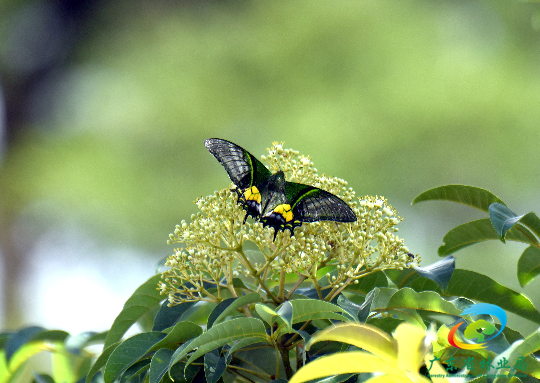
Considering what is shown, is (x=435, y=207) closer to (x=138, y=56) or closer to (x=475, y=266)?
(x=475, y=266)

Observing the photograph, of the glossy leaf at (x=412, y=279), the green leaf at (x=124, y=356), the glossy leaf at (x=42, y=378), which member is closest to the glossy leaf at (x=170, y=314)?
the green leaf at (x=124, y=356)

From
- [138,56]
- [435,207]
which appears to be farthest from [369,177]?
[138,56]

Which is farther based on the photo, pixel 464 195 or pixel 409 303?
pixel 464 195

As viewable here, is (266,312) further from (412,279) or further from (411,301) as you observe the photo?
(412,279)

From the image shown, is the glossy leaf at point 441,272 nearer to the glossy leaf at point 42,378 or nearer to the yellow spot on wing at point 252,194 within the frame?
the yellow spot on wing at point 252,194

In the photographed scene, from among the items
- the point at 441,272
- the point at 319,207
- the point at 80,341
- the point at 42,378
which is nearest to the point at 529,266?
the point at 441,272
